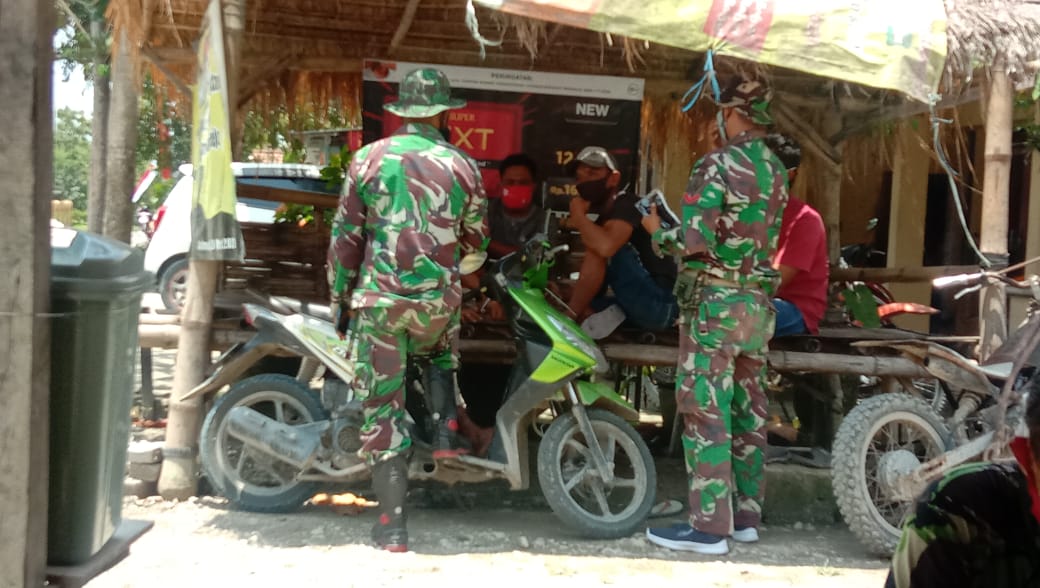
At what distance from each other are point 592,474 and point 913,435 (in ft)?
5.35

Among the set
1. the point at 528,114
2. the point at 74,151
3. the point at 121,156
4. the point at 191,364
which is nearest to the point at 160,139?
the point at 121,156

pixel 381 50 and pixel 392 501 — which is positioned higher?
pixel 381 50

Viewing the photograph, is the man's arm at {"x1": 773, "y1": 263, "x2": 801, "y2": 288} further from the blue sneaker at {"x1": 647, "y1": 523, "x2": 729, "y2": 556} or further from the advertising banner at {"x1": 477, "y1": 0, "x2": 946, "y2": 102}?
the blue sneaker at {"x1": 647, "y1": 523, "x2": 729, "y2": 556}

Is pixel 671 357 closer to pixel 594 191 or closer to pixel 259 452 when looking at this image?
pixel 594 191

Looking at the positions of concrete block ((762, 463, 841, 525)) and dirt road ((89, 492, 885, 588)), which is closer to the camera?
dirt road ((89, 492, 885, 588))

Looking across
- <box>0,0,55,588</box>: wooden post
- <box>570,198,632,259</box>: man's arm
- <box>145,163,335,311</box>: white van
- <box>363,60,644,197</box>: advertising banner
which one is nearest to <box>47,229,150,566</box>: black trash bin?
<box>0,0,55,588</box>: wooden post

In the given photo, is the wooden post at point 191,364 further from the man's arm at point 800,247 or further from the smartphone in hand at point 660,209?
the man's arm at point 800,247

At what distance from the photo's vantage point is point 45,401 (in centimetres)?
244

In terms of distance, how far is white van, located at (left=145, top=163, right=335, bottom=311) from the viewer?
35.1ft

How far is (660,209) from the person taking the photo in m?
5.41

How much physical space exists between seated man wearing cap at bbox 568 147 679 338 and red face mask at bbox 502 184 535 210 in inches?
33.7

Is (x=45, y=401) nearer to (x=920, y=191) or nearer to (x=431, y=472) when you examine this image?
(x=431, y=472)

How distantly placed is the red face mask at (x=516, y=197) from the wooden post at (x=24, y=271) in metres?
4.20

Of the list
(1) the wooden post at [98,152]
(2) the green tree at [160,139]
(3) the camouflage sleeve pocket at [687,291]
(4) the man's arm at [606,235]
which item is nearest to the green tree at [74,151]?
(2) the green tree at [160,139]
